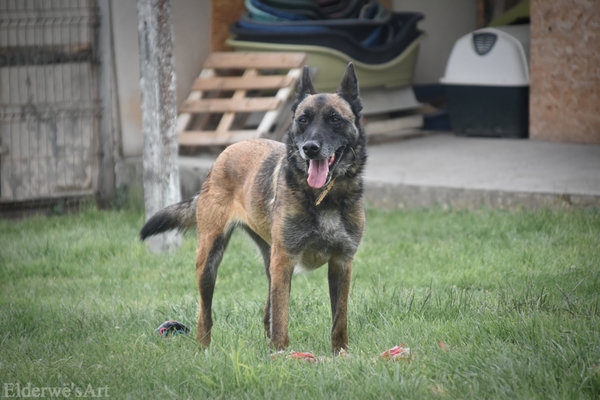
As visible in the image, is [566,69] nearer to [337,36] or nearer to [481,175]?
[481,175]

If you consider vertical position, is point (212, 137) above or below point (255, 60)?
below

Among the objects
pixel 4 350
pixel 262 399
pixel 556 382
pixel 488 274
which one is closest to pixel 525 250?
pixel 488 274

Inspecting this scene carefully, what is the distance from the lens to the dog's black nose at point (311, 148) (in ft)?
13.1

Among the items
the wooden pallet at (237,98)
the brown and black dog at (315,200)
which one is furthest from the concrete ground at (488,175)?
the brown and black dog at (315,200)

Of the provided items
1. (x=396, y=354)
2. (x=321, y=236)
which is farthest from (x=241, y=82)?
(x=396, y=354)

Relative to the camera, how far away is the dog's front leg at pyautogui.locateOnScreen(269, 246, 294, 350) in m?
4.16

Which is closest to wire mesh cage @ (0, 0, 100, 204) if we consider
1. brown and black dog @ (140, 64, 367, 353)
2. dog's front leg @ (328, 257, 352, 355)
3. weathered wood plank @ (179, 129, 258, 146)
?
weathered wood plank @ (179, 129, 258, 146)

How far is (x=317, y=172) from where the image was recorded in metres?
4.07

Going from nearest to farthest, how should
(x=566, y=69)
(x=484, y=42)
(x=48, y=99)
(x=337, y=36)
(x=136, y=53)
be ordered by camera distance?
(x=48, y=99) → (x=136, y=53) → (x=566, y=69) → (x=337, y=36) → (x=484, y=42)

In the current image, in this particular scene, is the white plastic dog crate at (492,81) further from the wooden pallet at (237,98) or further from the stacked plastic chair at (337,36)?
the wooden pallet at (237,98)

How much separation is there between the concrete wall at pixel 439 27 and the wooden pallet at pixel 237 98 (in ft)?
12.1

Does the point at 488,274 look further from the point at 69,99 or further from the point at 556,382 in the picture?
the point at 69,99

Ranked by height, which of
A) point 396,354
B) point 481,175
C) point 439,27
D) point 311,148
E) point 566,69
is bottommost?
point 481,175

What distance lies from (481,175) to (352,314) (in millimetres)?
3914
